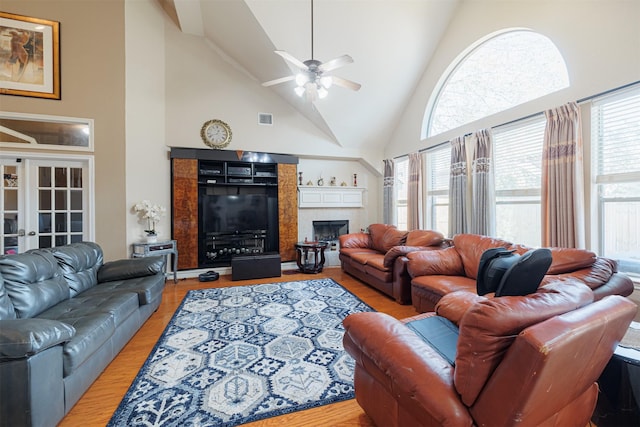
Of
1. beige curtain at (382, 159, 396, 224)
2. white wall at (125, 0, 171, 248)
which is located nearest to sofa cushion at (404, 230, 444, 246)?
beige curtain at (382, 159, 396, 224)

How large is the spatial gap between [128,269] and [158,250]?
4.21 ft

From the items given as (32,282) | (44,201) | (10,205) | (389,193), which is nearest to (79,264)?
(32,282)

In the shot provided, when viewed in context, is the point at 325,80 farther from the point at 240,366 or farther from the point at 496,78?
the point at 240,366

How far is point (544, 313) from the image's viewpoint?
1.02 m

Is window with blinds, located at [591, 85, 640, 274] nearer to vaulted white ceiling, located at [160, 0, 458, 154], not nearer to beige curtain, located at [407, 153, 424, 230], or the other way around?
beige curtain, located at [407, 153, 424, 230]

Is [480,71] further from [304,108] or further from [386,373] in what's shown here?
[386,373]

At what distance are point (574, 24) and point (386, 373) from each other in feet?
12.9

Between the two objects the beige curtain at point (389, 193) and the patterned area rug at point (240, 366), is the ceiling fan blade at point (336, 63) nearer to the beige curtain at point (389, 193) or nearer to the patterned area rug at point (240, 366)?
the patterned area rug at point (240, 366)

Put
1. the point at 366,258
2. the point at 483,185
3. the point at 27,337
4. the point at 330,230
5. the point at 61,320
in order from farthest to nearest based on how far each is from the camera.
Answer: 1. the point at 330,230
2. the point at 366,258
3. the point at 483,185
4. the point at 61,320
5. the point at 27,337

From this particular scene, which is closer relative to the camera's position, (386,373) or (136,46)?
(386,373)

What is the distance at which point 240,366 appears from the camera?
2.11m

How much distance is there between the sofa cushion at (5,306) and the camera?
180cm

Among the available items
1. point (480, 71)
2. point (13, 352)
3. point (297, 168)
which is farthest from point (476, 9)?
point (13, 352)

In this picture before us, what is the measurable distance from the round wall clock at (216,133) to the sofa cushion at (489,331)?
5.16 metres
